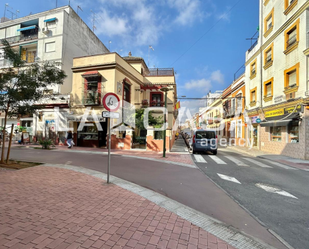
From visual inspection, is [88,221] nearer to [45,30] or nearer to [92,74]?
[92,74]

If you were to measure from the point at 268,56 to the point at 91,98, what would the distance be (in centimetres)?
1676

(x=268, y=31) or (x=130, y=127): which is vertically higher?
(x=268, y=31)

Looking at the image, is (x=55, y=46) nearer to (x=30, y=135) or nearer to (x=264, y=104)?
(x=30, y=135)

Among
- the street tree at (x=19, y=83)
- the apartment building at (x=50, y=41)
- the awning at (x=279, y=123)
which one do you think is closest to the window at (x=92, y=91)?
the apartment building at (x=50, y=41)

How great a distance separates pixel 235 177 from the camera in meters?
6.51

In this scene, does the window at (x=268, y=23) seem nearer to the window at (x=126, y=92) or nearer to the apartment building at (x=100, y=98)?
the apartment building at (x=100, y=98)

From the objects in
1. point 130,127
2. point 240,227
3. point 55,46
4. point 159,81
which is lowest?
point 240,227

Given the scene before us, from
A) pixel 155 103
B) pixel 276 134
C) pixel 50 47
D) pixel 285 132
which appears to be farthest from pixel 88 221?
pixel 50 47

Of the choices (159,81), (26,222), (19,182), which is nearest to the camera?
(26,222)

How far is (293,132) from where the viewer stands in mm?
12266

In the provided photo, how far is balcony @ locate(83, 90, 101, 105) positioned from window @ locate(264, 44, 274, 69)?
1549 centimetres

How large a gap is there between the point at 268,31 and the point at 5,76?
64.5 ft

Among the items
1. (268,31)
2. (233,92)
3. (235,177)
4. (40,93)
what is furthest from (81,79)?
(233,92)

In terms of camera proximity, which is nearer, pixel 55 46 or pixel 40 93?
pixel 40 93
